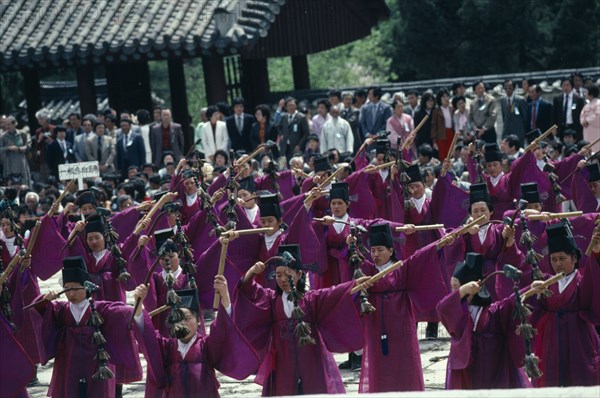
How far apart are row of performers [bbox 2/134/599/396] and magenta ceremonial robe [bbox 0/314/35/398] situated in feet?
0.29

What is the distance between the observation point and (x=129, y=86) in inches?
998

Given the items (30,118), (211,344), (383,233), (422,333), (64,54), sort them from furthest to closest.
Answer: (30,118), (64,54), (422,333), (383,233), (211,344)

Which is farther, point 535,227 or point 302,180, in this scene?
point 302,180

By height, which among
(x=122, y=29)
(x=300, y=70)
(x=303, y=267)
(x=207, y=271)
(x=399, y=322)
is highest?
(x=122, y=29)

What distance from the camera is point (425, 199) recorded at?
1489cm

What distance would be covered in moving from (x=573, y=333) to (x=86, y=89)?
16330mm

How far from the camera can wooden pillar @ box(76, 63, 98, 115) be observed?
25.0 meters

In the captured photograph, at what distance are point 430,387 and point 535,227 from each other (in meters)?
2.47

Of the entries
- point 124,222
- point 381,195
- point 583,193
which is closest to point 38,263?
point 124,222

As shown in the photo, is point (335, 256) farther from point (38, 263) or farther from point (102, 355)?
point (102, 355)

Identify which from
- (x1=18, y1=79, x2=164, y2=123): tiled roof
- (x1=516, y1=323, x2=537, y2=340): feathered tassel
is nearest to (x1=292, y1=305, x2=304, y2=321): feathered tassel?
(x1=516, y1=323, x2=537, y2=340): feathered tassel

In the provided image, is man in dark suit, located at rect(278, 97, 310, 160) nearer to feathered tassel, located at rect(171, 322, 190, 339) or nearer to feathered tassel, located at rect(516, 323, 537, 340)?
feathered tassel, located at rect(171, 322, 190, 339)

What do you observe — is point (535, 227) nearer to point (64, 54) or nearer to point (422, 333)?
point (422, 333)

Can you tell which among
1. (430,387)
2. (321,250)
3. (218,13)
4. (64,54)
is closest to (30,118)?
(64,54)
